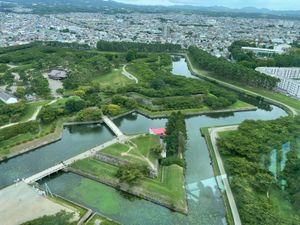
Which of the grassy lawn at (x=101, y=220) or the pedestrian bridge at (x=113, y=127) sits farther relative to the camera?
the pedestrian bridge at (x=113, y=127)

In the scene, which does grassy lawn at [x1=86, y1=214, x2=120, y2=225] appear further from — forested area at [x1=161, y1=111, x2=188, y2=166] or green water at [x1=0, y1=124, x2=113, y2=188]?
green water at [x1=0, y1=124, x2=113, y2=188]

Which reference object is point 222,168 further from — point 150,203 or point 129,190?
point 129,190

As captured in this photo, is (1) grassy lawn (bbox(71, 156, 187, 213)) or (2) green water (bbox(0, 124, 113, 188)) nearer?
(1) grassy lawn (bbox(71, 156, 187, 213))

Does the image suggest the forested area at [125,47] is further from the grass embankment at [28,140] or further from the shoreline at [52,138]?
the grass embankment at [28,140]

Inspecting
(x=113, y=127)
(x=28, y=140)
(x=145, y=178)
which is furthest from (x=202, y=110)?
(x=28, y=140)

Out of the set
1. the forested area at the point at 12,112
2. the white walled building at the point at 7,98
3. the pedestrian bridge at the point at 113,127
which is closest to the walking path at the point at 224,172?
the pedestrian bridge at the point at 113,127

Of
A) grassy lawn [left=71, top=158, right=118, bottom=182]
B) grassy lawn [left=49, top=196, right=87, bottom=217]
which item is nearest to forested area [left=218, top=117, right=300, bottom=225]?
grassy lawn [left=71, top=158, right=118, bottom=182]
